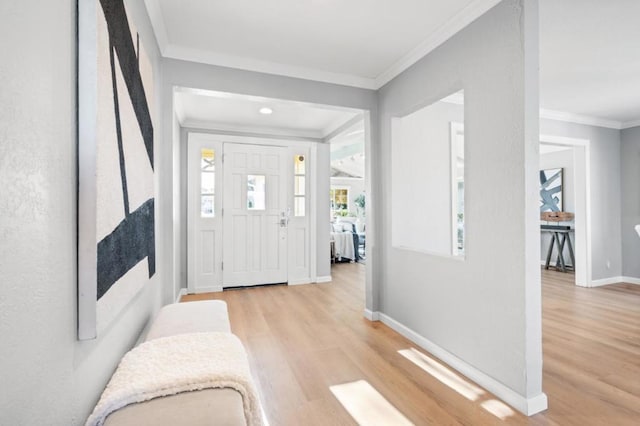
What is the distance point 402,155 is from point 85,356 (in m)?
2.80

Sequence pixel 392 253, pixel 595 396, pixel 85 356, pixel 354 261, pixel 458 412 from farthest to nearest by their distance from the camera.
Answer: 1. pixel 354 261
2. pixel 392 253
3. pixel 595 396
4. pixel 458 412
5. pixel 85 356

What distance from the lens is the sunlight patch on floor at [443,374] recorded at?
6.31 ft

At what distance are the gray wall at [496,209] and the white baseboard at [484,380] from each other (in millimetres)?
30

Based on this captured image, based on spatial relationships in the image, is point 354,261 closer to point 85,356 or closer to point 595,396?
point 595,396

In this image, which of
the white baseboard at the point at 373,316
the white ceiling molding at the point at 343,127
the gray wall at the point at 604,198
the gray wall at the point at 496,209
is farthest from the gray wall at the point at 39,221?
the gray wall at the point at 604,198

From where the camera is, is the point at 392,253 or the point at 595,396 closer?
the point at 595,396

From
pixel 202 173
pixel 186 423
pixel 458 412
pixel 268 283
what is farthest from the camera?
pixel 268 283

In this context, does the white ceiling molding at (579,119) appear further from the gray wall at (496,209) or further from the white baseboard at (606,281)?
the gray wall at (496,209)

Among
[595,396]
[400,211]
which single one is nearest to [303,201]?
[400,211]

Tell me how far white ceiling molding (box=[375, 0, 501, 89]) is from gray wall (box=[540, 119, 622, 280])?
3.24m

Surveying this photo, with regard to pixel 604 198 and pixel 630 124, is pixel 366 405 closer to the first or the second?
pixel 604 198

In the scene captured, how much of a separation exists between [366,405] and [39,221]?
1.78 metres

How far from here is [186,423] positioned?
33.6 inches

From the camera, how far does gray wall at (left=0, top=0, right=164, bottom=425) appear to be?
2.02 ft
